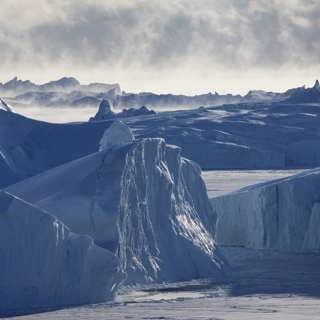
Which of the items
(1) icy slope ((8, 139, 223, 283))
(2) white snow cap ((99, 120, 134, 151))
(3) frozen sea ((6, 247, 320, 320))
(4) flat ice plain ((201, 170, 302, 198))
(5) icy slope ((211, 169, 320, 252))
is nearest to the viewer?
(3) frozen sea ((6, 247, 320, 320))

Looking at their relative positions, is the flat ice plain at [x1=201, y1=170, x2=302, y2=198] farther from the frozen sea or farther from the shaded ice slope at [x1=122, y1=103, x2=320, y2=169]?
the frozen sea

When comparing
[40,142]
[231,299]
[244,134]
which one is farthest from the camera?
[244,134]

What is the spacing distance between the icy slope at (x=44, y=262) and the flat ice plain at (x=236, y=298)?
0.65 metres

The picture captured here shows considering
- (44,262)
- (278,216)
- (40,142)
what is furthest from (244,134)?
(44,262)

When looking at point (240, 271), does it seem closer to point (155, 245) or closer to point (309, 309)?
point (155, 245)

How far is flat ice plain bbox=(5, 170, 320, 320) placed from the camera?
26.1 meters

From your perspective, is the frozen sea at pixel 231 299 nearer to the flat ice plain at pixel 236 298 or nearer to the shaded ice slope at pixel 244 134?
the flat ice plain at pixel 236 298

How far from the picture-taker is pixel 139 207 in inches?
1224

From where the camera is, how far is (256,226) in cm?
3962

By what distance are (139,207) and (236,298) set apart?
12.2 feet

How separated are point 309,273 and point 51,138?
24.4 meters

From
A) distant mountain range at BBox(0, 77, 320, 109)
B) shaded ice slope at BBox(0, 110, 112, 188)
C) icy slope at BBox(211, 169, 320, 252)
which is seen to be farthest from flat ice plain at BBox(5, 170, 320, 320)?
distant mountain range at BBox(0, 77, 320, 109)

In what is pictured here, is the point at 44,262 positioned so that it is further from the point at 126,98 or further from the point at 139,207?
the point at 126,98

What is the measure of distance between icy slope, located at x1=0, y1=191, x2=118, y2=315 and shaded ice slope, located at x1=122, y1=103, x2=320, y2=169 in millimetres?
61756
